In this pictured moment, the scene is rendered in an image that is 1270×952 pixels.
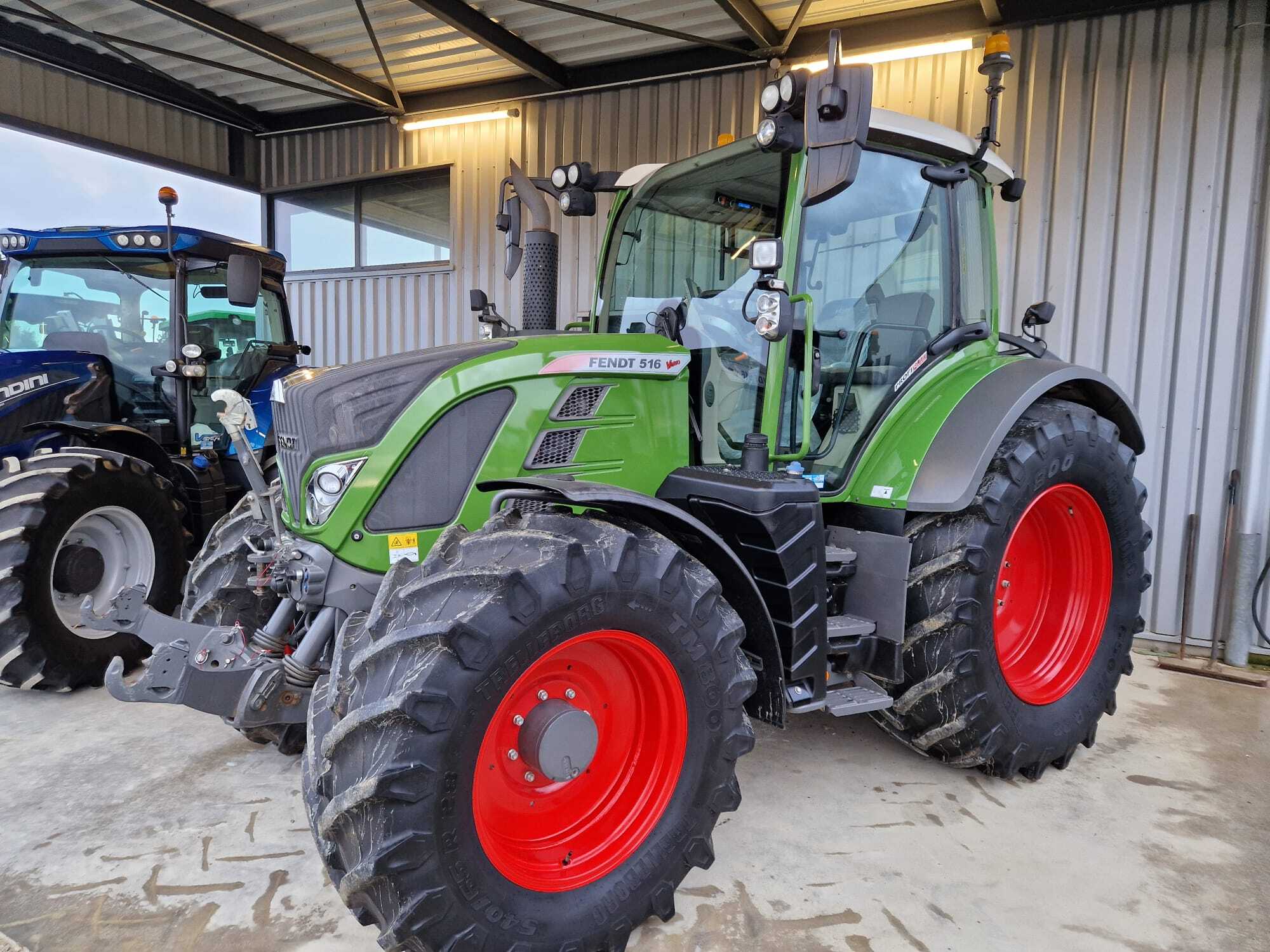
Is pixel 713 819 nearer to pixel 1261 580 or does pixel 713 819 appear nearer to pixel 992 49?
pixel 992 49

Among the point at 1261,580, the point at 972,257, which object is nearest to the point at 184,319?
the point at 972,257

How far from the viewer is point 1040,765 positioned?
305cm

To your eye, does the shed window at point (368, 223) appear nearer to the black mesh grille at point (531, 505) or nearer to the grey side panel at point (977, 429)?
the grey side panel at point (977, 429)

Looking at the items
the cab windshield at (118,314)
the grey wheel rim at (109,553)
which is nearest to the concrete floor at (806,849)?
the grey wheel rim at (109,553)

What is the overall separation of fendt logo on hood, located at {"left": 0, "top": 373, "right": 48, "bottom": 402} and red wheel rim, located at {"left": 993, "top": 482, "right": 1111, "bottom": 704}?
455cm

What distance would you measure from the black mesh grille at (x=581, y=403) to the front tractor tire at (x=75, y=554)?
2.05 metres

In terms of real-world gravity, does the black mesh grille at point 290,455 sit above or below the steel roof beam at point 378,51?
below

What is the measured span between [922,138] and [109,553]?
4.03m

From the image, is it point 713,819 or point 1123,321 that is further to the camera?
point 1123,321

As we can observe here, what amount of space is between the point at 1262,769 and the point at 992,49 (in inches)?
113

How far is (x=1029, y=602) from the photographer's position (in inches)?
133

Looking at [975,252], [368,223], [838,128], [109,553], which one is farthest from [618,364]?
[368,223]

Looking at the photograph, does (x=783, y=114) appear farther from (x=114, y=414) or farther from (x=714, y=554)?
(x=114, y=414)

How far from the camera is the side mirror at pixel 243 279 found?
3916 millimetres
